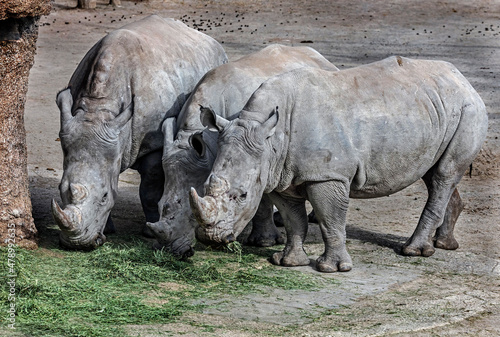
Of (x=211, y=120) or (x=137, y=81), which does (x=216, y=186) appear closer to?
(x=211, y=120)

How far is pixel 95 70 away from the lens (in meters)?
A: 7.73

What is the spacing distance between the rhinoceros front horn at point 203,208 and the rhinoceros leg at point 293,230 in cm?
122

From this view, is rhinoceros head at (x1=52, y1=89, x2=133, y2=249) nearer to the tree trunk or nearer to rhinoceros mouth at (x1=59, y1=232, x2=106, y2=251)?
rhinoceros mouth at (x1=59, y1=232, x2=106, y2=251)

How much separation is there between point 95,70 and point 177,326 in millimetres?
2967

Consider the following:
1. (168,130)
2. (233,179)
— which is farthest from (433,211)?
(168,130)

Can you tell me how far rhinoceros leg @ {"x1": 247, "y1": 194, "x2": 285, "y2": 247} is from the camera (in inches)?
310

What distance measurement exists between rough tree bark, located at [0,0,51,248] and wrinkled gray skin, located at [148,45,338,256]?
1.21 meters

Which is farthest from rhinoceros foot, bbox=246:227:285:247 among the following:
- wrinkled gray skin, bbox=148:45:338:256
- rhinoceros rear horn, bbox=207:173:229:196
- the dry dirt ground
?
rhinoceros rear horn, bbox=207:173:229:196

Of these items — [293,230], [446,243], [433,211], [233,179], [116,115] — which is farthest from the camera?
[446,243]

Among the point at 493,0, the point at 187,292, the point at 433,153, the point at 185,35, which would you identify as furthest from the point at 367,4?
the point at 187,292

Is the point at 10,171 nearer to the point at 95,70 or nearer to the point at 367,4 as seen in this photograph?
the point at 95,70

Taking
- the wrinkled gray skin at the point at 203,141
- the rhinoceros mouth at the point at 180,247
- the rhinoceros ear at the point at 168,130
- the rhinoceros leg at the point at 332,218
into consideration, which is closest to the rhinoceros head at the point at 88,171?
the rhinoceros ear at the point at 168,130

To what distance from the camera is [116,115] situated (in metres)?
7.54

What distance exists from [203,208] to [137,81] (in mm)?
2200
